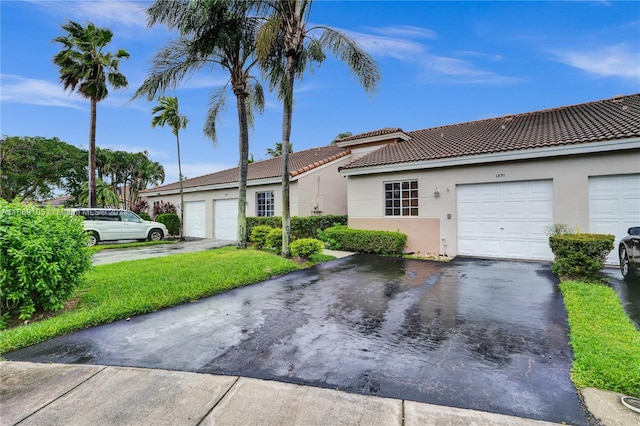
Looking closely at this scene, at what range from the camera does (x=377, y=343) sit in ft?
12.5

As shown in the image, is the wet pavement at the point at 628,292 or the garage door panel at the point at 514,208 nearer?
the wet pavement at the point at 628,292

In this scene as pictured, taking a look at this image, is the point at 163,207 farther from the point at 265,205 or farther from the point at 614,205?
the point at 614,205

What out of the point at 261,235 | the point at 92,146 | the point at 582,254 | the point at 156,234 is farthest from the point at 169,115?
the point at 582,254

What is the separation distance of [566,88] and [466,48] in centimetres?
584

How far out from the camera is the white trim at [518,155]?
26.8 feet

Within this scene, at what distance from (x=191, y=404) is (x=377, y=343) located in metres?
2.22

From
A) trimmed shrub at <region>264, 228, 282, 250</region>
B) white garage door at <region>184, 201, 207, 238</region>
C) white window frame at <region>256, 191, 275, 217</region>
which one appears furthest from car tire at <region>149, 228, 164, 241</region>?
trimmed shrub at <region>264, 228, 282, 250</region>

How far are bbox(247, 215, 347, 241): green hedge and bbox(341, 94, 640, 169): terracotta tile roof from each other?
3004mm

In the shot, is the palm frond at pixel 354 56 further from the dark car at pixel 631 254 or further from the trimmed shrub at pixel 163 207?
the trimmed shrub at pixel 163 207

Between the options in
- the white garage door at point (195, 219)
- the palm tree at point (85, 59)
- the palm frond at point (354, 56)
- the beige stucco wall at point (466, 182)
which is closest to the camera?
the beige stucco wall at point (466, 182)

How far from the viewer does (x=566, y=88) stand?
15266 mm

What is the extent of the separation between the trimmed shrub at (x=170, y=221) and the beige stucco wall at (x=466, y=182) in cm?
1217

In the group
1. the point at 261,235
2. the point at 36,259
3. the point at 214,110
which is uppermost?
the point at 214,110

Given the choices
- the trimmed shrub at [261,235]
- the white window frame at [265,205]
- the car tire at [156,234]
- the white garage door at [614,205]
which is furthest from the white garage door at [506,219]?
the car tire at [156,234]
